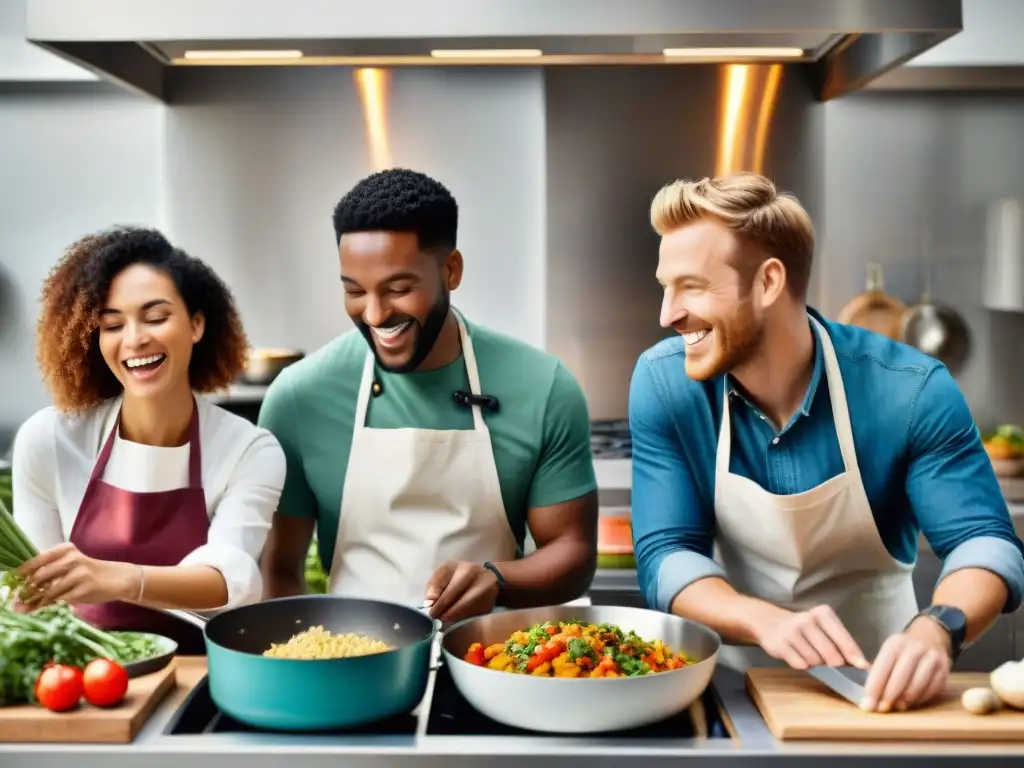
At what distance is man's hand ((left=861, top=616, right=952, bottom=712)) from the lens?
1.39 m

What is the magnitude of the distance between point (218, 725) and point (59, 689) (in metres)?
0.19

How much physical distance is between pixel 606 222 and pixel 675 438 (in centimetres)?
197

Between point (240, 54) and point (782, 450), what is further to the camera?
point (240, 54)

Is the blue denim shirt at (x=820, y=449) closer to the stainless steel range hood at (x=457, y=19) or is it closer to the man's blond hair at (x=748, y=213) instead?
the man's blond hair at (x=748, y=213)

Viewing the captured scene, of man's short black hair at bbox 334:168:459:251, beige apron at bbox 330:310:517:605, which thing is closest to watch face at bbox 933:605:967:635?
beige apron at bbox 330:310:517:605

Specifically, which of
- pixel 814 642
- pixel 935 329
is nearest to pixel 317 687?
pixel 814 642

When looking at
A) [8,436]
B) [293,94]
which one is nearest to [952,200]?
[293,94]

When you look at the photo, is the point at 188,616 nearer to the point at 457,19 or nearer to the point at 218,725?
the point at 218,725

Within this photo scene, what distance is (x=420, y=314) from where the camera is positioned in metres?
1.97

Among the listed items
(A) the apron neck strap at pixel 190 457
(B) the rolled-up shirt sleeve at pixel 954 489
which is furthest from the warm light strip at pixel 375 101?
(B) the rolled-up shirt sleeve at pixel 954 489

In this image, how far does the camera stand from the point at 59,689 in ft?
4.49

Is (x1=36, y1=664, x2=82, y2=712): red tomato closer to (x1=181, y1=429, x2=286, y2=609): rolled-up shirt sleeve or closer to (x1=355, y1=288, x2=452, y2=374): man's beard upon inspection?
(x1=181, y1=429, x2=286, y2=609): rolled-up shirt sleeve

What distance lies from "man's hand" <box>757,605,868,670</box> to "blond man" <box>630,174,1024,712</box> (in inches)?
5.1

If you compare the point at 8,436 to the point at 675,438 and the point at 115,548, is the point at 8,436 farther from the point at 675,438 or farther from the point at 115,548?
the point at 675,438
